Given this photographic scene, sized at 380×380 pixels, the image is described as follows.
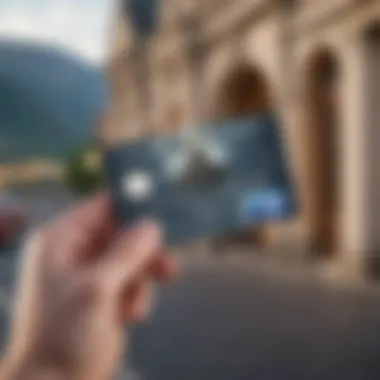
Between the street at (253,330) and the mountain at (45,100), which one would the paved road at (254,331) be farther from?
the mountain at (45,100)

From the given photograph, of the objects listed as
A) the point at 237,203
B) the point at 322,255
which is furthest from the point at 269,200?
the point at 322,255

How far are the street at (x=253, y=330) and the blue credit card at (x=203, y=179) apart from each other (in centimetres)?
7

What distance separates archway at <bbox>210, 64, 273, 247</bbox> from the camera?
97cm

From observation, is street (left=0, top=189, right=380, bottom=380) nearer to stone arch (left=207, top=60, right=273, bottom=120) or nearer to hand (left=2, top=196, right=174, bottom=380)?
hand (left=2, top=196, right=174, bottom=380)

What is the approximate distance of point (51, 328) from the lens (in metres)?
0.89

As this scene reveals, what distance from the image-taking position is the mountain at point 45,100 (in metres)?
0.98

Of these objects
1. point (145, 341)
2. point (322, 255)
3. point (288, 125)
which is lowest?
point (145, 341)

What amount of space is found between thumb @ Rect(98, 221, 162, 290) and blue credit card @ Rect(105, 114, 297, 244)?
0.02 metres

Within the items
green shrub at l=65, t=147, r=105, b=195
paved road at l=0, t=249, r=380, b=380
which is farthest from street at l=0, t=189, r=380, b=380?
green shrub at l=65, t=147, r=105, b=195

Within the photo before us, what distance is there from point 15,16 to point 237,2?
296 millimetres

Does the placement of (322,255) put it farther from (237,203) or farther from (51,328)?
(51,328)

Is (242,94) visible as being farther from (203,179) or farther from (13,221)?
(13,221)

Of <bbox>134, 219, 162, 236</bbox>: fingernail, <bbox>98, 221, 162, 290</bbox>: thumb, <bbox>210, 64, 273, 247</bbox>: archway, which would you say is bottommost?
<bbox>98, 221, 162, 290</bbox>: thumb

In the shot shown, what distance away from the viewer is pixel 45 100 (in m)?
0.99
